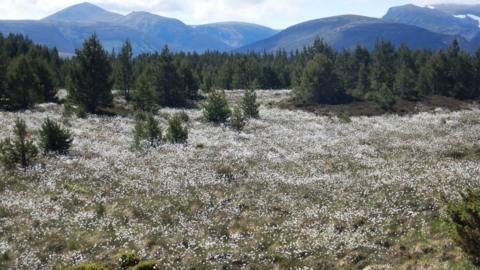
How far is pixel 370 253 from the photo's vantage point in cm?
1584

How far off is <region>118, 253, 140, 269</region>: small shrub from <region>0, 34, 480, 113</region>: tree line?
38.3 m

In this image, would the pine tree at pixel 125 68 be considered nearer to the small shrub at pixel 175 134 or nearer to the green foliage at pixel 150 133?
the green foliage at pixel 150 133

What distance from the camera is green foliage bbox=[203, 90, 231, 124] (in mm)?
47469

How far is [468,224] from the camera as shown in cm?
1140

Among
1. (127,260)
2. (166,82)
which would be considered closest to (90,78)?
(166,82)

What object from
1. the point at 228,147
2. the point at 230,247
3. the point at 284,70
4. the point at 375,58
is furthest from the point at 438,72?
the point at 230,247

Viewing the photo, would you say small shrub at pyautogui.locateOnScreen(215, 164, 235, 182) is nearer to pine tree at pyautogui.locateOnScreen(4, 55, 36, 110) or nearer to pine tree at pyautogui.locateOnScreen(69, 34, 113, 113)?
pine tree at pyautogui.locateOnScreen(69, 34, 113, 113)

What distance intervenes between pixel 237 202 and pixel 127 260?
7.51 m

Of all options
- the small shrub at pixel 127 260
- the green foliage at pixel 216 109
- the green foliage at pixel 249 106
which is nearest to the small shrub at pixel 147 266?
the small shrub at pixel 127 260

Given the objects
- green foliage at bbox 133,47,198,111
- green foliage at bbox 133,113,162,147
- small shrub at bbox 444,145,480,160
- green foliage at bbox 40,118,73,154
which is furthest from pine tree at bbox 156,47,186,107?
small shrub at bbox 444,145,480,160

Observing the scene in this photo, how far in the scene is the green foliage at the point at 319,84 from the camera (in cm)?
6962

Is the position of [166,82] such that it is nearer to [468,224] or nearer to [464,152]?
[464,152]

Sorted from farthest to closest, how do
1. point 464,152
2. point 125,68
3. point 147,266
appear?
point 125,68 < point 464,152 < point 147,266

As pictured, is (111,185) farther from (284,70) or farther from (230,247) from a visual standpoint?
(284,70)
